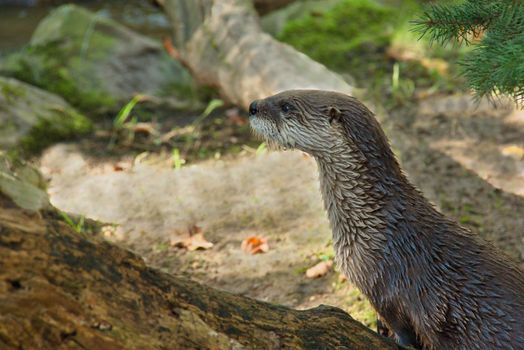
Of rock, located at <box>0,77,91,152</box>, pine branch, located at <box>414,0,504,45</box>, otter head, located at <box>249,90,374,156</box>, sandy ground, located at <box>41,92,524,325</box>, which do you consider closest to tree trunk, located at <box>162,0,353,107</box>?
sandy ground, located at <box>41,92,524,325</box>

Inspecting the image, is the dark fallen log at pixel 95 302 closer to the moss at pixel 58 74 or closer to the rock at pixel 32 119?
the rock at pixel 32 119

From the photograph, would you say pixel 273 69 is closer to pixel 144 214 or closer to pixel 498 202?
pixel 144 214

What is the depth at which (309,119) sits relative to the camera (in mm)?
3133

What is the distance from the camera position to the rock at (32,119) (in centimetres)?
531

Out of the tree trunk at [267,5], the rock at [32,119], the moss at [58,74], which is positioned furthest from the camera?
the tree trunk at [267,5]

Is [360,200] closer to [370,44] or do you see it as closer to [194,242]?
[194,242]

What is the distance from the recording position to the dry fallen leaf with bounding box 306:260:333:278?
151 inches

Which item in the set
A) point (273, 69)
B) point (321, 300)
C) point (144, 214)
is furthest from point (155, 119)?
point (321, 300)

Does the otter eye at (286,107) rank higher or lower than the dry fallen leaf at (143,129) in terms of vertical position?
higher

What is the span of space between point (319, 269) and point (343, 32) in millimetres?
4120

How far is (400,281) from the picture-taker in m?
2.83

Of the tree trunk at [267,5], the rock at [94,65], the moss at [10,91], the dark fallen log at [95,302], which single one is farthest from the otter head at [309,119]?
the tree trunk at [267,5]

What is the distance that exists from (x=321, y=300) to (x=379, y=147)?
1036mm

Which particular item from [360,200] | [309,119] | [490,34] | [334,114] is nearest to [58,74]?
[309,119]
